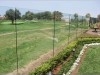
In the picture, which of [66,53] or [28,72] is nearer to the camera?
[28,72]

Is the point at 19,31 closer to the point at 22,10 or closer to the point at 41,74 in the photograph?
the point at 22,10

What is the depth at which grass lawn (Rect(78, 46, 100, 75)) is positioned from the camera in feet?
54.1

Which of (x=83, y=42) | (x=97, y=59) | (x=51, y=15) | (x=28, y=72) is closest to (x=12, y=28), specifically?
(x=51, y=15)

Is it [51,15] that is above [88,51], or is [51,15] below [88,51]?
above

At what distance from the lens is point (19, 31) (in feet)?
110

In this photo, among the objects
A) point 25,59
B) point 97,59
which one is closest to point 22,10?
point 25,59

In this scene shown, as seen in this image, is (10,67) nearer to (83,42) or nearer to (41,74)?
(41,74)

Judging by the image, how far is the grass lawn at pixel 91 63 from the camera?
16.5m

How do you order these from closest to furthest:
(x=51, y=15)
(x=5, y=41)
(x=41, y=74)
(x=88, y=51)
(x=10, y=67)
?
(x=41, y=74) < (x=10, y=67) < (x=88, y=51) < (x=5, y=41) < (x=51, y=15)

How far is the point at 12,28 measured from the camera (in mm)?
31750

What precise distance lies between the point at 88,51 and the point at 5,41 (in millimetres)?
7991

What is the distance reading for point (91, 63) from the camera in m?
18.5

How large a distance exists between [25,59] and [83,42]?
912 cm

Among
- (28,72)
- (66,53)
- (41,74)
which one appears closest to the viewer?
(41,74)
